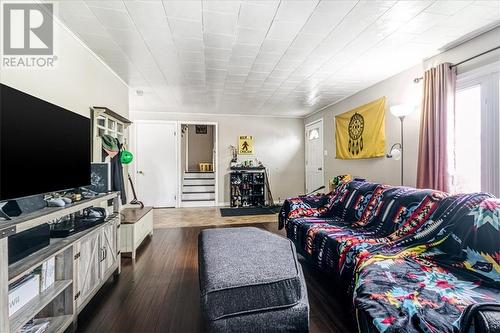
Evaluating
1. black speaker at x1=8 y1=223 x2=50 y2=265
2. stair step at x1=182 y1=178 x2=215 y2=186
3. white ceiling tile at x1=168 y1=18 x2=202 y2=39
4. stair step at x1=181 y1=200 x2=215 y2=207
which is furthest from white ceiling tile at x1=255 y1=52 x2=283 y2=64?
stair step at x1=182 y1=178 x2=215 y2=186

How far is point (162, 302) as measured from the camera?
1.92m

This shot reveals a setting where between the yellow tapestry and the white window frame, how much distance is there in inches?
49.4

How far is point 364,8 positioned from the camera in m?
1.93

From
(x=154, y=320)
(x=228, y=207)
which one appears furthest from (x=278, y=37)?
(x=228, y=207)

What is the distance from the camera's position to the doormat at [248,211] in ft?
17.4

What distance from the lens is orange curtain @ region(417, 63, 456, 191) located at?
256 centimetres

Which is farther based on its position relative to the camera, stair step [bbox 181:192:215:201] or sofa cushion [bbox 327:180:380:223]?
stair step [bbox 181:192:215:201]

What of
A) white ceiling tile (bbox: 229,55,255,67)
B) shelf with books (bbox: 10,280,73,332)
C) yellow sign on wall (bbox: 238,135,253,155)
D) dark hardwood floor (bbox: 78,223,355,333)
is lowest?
dark hardwood floor (bbox: 78,223,355,333)

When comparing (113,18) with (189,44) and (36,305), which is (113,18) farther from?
(36,305)

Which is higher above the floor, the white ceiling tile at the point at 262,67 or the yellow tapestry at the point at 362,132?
the white ceiling tile at the point at 262,67

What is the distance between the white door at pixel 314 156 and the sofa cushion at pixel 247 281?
4.32m

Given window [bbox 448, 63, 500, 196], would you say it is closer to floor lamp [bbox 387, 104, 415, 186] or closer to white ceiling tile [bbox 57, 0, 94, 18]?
floor lamp [bbox 387, 104, 415, 186]

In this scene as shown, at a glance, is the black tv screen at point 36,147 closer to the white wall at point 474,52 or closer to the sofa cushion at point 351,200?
the sofa cushion at point 351,200

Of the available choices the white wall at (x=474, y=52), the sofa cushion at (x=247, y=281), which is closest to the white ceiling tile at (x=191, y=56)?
the sofa cushion at (x=247, y=281)
